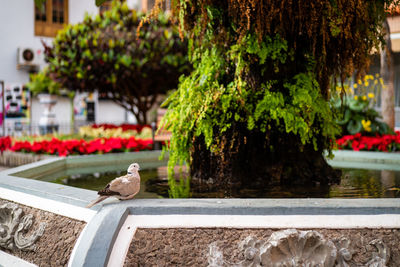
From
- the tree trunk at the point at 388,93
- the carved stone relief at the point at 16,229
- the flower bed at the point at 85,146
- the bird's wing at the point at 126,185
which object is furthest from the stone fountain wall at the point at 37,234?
the tree trunk at the point at 388,93

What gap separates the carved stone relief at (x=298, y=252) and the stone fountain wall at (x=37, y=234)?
2.77ft

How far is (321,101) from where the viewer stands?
387 cm

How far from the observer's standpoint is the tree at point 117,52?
13383 mm

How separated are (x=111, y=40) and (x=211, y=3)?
10.1 meters

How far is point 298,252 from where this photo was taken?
2.22 metres

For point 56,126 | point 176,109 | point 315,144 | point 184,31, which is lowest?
point 56,126

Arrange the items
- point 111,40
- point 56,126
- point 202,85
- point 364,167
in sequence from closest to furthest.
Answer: point 202,85
point 364,167
point 111,40
point 56,126

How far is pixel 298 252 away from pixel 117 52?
11.9 m

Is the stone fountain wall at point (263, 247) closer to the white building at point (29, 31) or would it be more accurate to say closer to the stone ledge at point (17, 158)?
the stone ledge at point (17, 158)

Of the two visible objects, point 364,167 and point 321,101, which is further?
point 364,167

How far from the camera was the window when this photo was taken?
2595 cm

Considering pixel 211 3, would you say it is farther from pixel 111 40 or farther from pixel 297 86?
pixel 111 40

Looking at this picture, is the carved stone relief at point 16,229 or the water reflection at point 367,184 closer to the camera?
the carved stone relief at point 16,229

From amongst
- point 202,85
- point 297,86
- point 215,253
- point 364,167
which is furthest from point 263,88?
point 364,167
